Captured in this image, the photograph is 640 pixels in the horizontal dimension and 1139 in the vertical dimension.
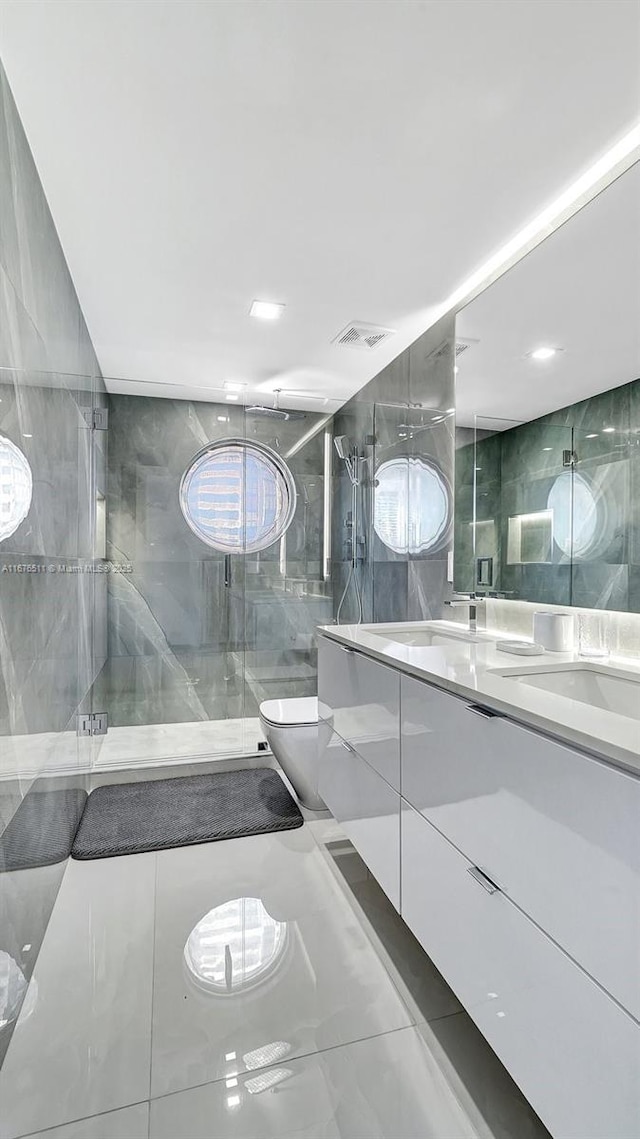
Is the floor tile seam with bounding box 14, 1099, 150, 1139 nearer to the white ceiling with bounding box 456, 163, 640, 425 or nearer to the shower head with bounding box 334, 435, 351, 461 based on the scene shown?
the white ceiling with bounding box 456, 163, 640, 425

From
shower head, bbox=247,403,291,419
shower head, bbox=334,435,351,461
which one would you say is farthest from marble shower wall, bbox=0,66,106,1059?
shower head, bbox=334,435,351,461

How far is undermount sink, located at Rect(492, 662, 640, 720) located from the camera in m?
1.35

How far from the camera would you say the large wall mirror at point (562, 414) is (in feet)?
4.87

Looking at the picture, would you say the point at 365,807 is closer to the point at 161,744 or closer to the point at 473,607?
the point at 473,607

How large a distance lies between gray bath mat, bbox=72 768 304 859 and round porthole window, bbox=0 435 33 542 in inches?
59.8

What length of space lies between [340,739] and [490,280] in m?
1.79

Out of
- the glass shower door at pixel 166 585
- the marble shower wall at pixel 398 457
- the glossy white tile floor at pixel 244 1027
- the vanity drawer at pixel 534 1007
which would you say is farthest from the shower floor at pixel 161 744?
the vanity drawer at pixel 534 1007

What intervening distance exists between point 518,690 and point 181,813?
202cm

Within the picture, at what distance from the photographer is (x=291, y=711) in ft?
9.65

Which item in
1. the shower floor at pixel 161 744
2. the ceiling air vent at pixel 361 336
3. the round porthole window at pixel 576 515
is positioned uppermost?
the ceiling air vent at pixel 361 336

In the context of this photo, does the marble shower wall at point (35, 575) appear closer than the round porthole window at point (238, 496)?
Yes

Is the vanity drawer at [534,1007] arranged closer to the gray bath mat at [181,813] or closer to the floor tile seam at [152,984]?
the floor tile seam at [152,984]

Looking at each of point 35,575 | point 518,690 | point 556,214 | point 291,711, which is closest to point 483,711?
point 518,690

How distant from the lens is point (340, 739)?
2107 millimetres
